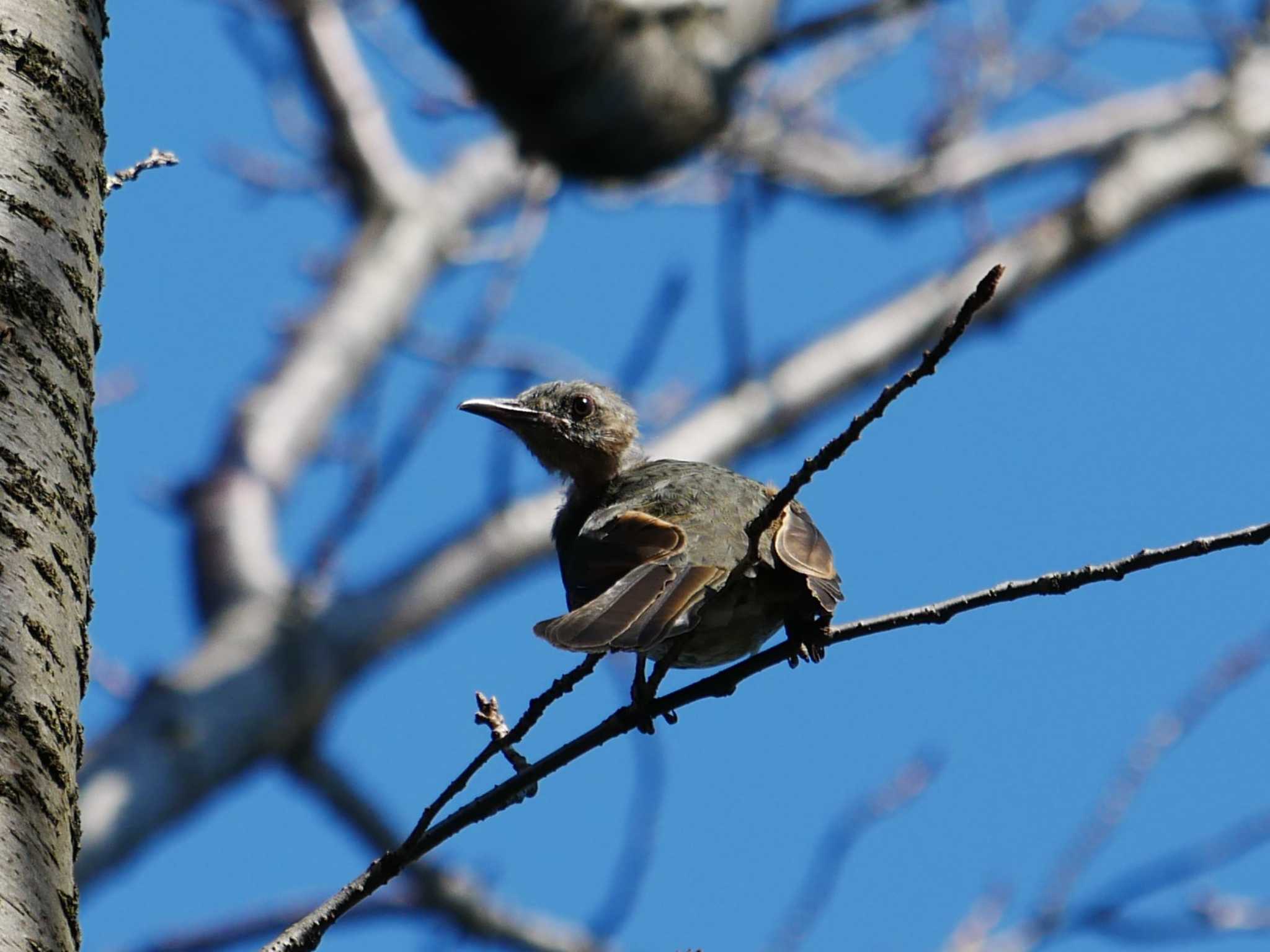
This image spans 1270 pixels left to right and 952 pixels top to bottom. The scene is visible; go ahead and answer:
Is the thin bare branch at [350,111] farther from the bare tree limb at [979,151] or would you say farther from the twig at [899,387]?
the twig at [899,387]

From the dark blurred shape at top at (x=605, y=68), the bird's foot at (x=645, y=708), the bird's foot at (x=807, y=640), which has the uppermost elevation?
the dark blurred shape at top at (x=605, y=68)

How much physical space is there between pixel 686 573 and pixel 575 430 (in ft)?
6.00

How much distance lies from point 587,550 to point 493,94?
125 inches

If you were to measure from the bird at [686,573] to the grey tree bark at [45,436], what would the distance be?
97 centimetres

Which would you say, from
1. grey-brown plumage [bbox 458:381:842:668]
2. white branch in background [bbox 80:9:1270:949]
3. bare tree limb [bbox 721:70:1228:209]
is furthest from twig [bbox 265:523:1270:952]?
bare tree limb [bbox 721:70:1228:209]

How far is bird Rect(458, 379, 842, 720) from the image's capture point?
2.91 meters

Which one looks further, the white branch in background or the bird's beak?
the white branch in background

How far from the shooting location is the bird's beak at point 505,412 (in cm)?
494

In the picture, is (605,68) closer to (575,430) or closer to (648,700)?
(575,430)

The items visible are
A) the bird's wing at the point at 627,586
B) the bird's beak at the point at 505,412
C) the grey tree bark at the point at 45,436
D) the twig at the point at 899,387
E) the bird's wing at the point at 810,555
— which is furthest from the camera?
the bird's beak at the point at 505,412

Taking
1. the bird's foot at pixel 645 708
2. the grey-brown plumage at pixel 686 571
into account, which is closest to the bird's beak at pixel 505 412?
the grey-brown plumage at pixel 686 571

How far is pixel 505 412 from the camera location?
5.00 meters

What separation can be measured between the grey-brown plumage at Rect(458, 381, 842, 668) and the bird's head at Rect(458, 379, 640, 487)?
262 mm

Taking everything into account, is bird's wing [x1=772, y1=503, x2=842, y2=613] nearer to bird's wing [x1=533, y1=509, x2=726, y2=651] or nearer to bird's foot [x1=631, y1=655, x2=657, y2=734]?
bird's wing [x1=533, y1=509, x2=726, y2=651]
